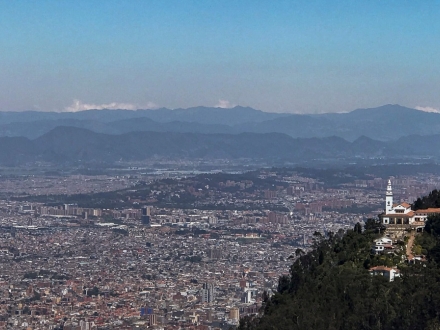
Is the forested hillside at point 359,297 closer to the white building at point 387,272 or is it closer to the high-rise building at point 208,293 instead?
the white building at point 387,272

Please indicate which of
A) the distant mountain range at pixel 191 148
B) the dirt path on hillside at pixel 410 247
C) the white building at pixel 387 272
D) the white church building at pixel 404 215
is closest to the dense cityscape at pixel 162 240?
the white church building at pixel 404 215

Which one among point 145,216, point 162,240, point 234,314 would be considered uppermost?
point 145,216

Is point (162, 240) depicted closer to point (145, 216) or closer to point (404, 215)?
point (145, 216)

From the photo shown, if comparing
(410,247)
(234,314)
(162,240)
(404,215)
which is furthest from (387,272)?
(162,240)

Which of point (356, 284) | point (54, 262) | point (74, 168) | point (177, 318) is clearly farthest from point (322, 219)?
point (74, 168)

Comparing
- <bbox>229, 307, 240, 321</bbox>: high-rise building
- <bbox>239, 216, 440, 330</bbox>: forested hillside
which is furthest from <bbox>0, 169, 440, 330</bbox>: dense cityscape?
<bbox>239, 216, 440, 330</bbox>: forested hillside

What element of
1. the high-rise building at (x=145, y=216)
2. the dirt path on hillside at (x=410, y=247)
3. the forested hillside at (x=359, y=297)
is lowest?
the high-rise building at (x=145, y=216)

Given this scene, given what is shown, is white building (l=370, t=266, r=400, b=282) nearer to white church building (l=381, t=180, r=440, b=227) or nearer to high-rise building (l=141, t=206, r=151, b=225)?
white church building (l=381, t=180, r=440, b=227)
